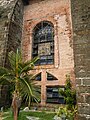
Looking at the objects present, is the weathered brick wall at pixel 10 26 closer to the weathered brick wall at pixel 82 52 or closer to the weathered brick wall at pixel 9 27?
the weathered brick wall at pixel 9 27

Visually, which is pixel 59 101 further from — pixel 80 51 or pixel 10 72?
pixel 10 72

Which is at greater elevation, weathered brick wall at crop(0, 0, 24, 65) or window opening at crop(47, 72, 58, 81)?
weathered brick wall at crop(0, 0, 24, 65)

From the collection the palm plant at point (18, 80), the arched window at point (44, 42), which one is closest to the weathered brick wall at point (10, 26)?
the arched window at point (44, 42)

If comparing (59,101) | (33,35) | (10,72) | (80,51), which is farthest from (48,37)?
(10,72)

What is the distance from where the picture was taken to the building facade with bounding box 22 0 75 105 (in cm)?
856

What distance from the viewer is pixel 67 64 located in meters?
8.59

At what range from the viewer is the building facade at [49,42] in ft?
28.1

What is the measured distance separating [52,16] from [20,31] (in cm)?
225

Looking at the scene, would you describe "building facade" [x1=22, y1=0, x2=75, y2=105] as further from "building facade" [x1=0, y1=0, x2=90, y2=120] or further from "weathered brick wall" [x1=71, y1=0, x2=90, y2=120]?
"weathered brick wall" [x1=71, y1=0, x2=90, y2=120]

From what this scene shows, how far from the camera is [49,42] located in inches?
383

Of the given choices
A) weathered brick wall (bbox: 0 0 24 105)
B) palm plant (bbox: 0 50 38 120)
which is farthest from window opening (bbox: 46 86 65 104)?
palm plant (bbox: 0 50 38 120)

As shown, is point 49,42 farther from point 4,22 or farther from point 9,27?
point 4,22

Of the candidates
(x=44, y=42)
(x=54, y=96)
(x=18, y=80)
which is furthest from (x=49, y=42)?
(x=18, y=80)

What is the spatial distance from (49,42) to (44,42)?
0.34 meters
